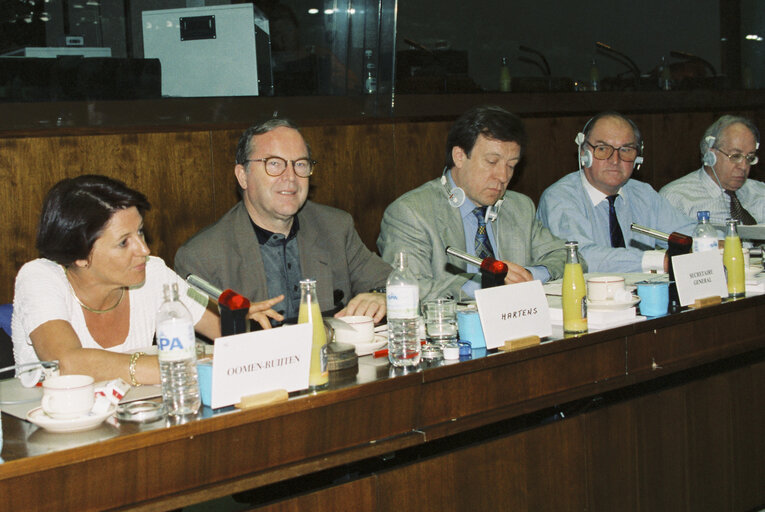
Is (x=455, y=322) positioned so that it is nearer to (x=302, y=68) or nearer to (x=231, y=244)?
(x=231, y=244)

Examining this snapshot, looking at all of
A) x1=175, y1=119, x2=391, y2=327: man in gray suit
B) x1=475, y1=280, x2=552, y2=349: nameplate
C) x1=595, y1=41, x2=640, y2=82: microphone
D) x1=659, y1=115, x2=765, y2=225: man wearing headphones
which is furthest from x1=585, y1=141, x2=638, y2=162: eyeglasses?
x1=595, y1=41, x2=640, y2=82: microphone

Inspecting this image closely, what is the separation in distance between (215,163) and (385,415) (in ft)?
5.86

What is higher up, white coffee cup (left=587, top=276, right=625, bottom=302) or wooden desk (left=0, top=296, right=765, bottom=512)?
white coffee cup (left=587, top=276, right=625, bottom=302)

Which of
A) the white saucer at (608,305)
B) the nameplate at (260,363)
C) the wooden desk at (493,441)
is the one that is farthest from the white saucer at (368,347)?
the white saucer at (608,305)

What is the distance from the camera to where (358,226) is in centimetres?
378

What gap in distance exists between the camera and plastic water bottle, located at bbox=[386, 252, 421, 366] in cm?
189

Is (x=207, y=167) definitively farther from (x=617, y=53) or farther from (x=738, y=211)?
(x=617, y=53)

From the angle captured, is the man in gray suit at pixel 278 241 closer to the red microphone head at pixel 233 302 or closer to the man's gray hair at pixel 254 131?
the man's gray hair at pixel 254 131

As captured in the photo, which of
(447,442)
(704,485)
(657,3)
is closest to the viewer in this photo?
(447,442)

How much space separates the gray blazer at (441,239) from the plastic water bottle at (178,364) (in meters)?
1.42

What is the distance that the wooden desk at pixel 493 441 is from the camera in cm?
150

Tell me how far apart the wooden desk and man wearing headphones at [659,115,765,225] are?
5.31 feet

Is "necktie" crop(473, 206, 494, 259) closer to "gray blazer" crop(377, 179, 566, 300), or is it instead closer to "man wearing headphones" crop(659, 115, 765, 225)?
"gray blazer" crop(377, 179, 566, 300)

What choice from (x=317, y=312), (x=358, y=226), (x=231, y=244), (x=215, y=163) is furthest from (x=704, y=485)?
(x=215, y=163)
